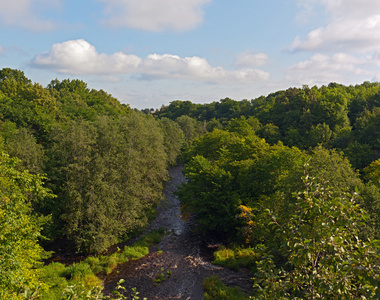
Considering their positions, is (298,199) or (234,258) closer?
(298,199)

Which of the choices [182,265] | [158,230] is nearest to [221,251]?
[182,265]

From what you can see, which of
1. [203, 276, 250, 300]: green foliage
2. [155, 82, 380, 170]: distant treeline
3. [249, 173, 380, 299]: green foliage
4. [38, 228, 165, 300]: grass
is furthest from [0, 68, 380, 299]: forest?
[155, 82, 380, 170]: distant treeline

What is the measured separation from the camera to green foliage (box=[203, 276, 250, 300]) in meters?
22.1

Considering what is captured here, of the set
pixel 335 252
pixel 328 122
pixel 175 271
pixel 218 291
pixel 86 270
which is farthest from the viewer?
pixel 328 122

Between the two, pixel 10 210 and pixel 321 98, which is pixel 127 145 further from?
pixel 321 98

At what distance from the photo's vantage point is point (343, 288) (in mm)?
4941

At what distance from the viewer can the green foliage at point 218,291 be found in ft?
72.5

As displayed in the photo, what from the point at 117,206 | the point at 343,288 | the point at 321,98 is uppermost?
the point at 321,98

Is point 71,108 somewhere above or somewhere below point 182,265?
above

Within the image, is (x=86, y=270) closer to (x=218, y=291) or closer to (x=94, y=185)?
(x=94, y=185)

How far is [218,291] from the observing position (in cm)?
2297

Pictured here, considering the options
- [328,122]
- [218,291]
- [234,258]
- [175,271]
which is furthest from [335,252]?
[328,122]

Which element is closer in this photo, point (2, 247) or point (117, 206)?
point (2, 247)

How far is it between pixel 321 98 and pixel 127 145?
211 ft
